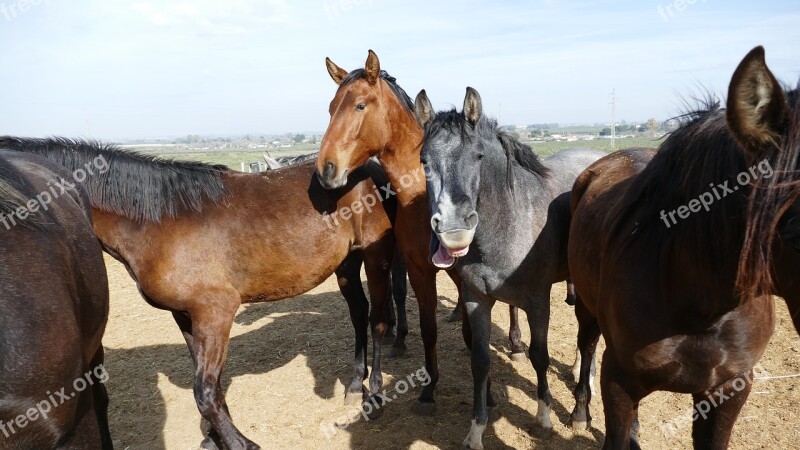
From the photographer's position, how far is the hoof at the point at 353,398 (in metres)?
4.12

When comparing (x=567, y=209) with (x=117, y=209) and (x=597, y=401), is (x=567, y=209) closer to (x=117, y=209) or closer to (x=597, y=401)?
(x=597, y=401)

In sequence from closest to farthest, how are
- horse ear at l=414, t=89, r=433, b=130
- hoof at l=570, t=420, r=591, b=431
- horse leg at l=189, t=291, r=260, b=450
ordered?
1. horse leg at l=189, t=291, r=260, b=450
2. horse ear at l=414, t=89, r=433, b=130
3. hoof at l=570, t=420, r=591, b=431

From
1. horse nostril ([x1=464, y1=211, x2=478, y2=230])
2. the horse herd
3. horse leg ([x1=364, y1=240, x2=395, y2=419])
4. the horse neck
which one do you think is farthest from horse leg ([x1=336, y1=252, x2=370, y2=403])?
horse nostril ([x1=464, y1=211, x2=478, y2=230])

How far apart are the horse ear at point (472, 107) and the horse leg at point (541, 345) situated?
1.25 metres

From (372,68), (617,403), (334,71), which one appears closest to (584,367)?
(617,403)

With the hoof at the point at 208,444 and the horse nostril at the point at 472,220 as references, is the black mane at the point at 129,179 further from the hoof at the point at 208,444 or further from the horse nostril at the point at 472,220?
the horse nostril at the point at 472,220

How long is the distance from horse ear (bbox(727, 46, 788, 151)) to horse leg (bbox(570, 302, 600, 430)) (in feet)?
8.36

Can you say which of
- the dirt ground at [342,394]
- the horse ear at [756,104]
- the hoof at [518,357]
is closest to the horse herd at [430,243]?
the horse ear at [756,104]

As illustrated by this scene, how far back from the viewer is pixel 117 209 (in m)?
3.33

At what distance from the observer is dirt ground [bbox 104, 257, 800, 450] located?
11.2 ft

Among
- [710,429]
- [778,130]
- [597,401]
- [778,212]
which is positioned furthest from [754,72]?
[597,401]

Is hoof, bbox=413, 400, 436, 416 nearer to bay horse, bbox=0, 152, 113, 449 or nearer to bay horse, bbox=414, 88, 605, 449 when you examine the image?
bay horse, bbox=414, 88, 605, 449

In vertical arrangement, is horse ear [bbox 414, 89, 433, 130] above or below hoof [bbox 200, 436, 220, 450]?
above

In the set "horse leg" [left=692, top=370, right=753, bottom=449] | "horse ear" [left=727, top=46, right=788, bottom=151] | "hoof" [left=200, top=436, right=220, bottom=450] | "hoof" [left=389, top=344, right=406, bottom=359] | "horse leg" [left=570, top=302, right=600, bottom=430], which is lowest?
"hoof" [left=389, top=344, right=406, bottom=359]
